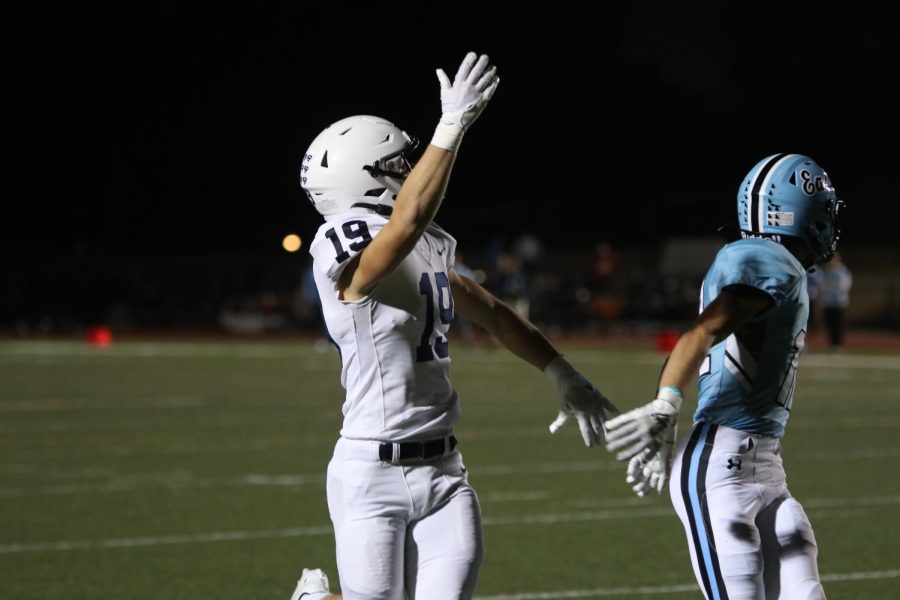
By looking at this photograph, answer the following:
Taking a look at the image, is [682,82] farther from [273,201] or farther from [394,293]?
[394,293]

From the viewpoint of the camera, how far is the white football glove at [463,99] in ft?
12.6

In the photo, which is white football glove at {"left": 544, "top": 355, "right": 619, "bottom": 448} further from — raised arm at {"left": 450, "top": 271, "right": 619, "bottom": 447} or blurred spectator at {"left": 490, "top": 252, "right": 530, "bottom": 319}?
blurred spectator at {"left": 490, "top": 252, "right": 530, "bottom": 319}

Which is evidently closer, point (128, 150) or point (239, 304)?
point (239, 304)

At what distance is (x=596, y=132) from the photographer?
4553 cm

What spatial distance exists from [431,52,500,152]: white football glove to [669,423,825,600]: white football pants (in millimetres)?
1245

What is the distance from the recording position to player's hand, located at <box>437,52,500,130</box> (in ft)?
12.7

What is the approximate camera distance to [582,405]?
430 centimetres

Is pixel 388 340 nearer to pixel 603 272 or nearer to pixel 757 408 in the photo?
pixel 757 408

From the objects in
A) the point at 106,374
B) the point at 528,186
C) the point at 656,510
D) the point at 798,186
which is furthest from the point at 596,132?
the point at 798,186

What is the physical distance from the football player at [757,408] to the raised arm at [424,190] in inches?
34.5

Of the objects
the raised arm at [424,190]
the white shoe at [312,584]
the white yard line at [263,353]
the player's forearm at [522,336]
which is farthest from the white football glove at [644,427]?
the white yard line at [263,353]

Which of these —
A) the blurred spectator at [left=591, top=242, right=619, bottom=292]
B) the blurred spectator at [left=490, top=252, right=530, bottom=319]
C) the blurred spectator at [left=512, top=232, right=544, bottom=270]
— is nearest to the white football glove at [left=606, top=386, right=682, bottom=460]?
the blurred spectator at [left=490, top=252, right=530, bottom=319]

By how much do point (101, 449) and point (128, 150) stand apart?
35149mm

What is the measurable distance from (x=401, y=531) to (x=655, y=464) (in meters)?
0.73
